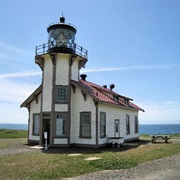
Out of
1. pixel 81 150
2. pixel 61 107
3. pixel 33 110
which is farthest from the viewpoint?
pixel 33 110

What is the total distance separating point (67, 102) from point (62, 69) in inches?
103

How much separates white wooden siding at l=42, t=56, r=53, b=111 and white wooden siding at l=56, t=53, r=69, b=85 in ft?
1.95

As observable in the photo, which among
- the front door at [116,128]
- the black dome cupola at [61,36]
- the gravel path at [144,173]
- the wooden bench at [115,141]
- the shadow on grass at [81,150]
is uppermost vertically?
the black dome cupola at [61,36]

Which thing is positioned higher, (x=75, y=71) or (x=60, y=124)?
(x=75, y=71)

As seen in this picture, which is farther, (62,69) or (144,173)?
(62,69)

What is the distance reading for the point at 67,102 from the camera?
1955 centimetres

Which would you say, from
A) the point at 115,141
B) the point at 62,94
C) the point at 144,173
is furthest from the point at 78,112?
the point at 144,173

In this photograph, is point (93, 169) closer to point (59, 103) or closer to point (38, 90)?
point (59, 103)

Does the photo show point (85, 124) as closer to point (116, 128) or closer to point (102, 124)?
point (102, 124)

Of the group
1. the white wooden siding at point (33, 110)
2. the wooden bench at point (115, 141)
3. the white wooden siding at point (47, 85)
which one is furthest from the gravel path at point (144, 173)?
the white wooden siding at point (33, 110)

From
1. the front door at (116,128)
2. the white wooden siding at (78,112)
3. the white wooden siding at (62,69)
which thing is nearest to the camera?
the white wooden siding at (78,112)

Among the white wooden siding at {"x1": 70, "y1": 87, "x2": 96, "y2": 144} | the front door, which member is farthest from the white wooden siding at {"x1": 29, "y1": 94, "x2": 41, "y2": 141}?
the front door

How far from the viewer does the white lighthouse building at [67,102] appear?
62.2ft

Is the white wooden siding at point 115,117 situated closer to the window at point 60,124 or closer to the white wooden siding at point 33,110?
the window at point 60,124
